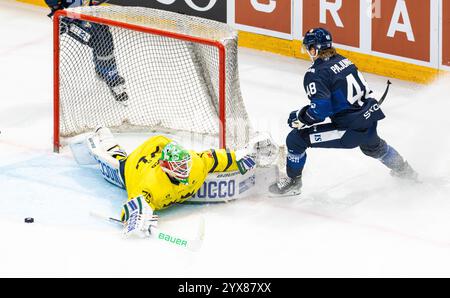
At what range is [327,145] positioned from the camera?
9.16 meters

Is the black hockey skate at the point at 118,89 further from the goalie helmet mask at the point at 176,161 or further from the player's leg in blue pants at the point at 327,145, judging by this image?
the goalie helmet mask at the point at 176,161

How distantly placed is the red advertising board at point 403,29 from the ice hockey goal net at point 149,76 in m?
1.80

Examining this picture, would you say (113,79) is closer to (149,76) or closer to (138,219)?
(149,76)

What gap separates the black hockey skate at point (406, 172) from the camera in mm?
9445

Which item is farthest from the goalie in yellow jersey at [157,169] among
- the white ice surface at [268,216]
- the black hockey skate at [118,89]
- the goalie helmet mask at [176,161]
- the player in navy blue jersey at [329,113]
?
the black hockey skate at [118,89]

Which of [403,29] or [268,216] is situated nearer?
[268,216]

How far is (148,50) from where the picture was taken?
10.5 metres

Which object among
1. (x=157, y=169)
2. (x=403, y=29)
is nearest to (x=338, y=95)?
(x=157, y=169)

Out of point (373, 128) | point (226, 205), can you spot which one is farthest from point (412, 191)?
point (226, 205)

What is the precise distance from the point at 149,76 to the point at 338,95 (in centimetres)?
218

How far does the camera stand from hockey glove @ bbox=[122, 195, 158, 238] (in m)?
8.61

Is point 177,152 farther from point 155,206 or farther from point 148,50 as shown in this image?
point 148,50

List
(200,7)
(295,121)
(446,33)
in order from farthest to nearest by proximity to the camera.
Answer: (200,7) → (446,33) → (295,121)

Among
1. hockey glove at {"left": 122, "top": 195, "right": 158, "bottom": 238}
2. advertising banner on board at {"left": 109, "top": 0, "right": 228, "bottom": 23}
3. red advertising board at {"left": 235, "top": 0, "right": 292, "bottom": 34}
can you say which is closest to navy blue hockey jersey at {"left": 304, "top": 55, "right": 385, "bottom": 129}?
hockey glove at {"left": 122, "top": 195, "right": 158, "bottom": 238}
